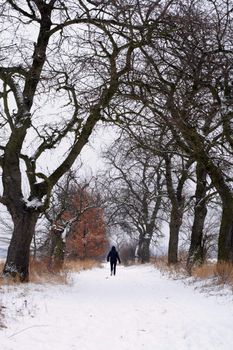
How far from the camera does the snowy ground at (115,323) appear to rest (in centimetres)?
567

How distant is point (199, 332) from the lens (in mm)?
6152

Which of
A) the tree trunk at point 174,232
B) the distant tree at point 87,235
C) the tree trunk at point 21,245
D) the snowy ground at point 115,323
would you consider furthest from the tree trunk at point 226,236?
the distant tree at point 87,235

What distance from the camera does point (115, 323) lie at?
734 centimetres

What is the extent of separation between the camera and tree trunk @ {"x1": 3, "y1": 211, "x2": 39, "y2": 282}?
39.9 feet

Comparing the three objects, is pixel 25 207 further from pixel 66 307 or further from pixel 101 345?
pixel 101 345

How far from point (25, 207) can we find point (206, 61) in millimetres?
5936

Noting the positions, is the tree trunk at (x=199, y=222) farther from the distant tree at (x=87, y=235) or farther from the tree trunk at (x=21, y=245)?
the distant tree at (x=87, y=235)

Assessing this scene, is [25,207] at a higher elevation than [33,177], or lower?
lower

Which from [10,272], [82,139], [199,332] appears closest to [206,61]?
[82,139]

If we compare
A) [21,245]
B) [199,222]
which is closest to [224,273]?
[21,245]

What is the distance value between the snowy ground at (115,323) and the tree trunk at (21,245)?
85.2 inches

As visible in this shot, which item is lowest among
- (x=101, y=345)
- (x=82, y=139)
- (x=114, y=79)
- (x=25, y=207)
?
(x=101, y=345)

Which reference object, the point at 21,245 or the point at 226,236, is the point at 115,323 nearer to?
the point at 21,245

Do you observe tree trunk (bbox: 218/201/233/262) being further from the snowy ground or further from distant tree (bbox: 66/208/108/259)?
distant tree (bbox: 66/208/108/259)
